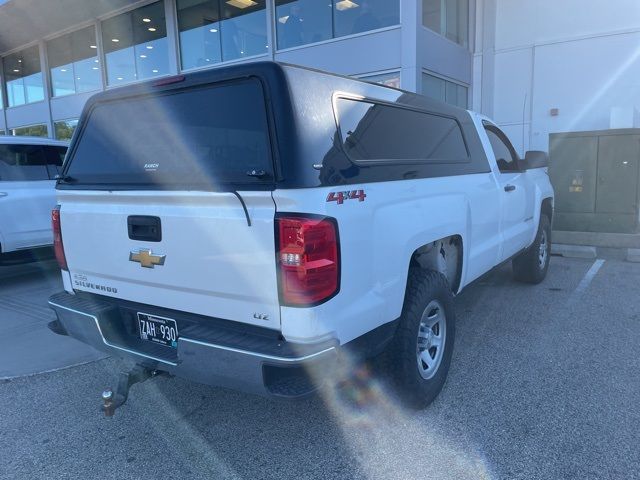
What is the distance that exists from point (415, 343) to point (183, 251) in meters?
1.48

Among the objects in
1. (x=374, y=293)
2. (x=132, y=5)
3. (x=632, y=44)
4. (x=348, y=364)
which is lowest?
(x=348, y=364)

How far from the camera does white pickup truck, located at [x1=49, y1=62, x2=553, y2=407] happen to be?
2.35m

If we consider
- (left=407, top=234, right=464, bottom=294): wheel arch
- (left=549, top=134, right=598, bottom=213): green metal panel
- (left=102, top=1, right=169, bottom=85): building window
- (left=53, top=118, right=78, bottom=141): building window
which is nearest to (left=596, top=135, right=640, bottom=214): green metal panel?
(left=549, top=134, right=598, bottom=213): green metal panel

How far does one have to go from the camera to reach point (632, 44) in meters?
10.5

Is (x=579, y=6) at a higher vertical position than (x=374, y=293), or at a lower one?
higher

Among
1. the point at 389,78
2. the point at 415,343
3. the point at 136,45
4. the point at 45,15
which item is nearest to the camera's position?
the point at 415,343

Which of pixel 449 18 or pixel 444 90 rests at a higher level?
pixel 449 18

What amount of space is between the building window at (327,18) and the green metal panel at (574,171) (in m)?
4.26

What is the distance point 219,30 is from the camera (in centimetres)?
1367

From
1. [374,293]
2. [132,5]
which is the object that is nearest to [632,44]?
[374,293]

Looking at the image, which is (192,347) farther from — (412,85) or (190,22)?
(190,22)

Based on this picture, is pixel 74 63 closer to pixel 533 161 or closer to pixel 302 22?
pixel 302 22

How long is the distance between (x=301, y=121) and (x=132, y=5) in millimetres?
15720

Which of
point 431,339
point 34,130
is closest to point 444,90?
point 431,339
